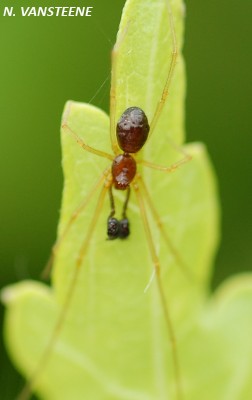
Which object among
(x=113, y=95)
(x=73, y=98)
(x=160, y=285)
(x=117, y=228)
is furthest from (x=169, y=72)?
(x=73, y=98)

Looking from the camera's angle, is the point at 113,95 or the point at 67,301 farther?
Result: the point at 67,301

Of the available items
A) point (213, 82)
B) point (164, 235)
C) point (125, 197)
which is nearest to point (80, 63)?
point (213, 82)

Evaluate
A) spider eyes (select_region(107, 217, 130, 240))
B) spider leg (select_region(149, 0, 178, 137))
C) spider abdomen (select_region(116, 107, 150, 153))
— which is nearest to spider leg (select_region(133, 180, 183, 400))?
spider eyes (select_region(107, 217, 130, 240))

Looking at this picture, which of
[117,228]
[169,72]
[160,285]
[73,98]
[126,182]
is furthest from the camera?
[73,98]

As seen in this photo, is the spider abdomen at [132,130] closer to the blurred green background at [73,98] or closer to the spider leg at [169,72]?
the spider leg at [169,72]

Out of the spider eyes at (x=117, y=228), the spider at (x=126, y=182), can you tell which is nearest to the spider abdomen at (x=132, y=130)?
the spider at (x=126, y=182)

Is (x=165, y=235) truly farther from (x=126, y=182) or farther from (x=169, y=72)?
(x=169, y=72)

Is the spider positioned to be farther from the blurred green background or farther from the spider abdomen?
the blurred green background
